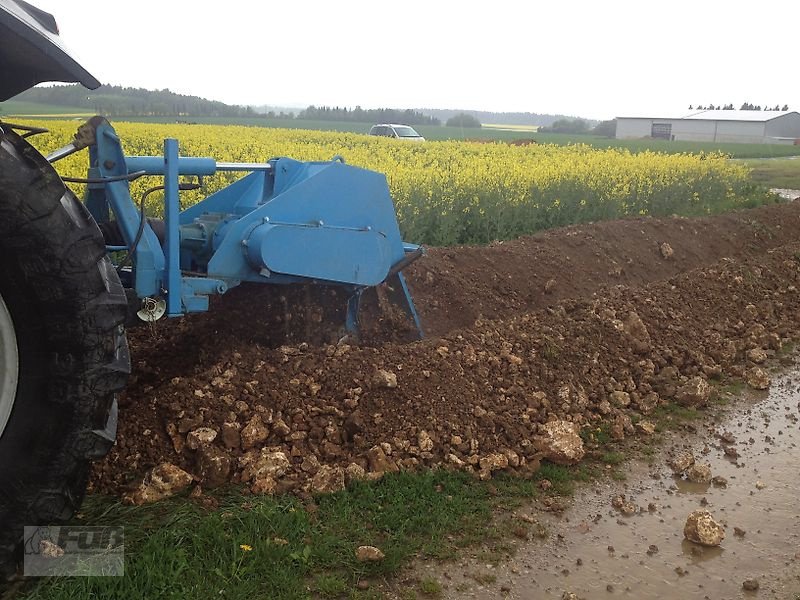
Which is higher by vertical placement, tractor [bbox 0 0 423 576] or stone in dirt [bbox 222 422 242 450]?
tractor [bbox 0 0 423 576]

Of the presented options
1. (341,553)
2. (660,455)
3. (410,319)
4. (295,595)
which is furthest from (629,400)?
(295,595)

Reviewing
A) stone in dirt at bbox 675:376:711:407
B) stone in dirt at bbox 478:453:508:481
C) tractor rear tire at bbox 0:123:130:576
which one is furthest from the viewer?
stone in dirt at bbox 675:376:711:407

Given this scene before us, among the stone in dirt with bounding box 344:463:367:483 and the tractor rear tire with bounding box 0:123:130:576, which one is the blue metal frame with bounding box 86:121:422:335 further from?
the stone in dirt with bounding box 344:463:367:483

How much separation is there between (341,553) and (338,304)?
6.64 feet

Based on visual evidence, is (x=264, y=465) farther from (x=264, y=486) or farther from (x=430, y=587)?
(x=430, y=587)

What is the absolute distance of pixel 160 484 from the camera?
337 centimetres

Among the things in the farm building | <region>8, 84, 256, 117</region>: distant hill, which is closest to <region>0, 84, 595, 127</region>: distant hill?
<region>8, 84, 256, 117</region>: distant hill

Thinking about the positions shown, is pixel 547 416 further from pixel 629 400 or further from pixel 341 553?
pixel 341 553

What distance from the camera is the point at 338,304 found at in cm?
489

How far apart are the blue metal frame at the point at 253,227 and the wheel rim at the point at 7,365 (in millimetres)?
980

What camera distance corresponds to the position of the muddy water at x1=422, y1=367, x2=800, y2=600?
10.3 feet

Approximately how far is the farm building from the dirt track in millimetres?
51110

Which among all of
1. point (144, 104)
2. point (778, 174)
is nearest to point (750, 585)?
point (778, 174)

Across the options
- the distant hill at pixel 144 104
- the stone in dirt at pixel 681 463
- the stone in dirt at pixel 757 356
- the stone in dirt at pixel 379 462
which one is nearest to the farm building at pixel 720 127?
the distant hill at pixel 144 104
